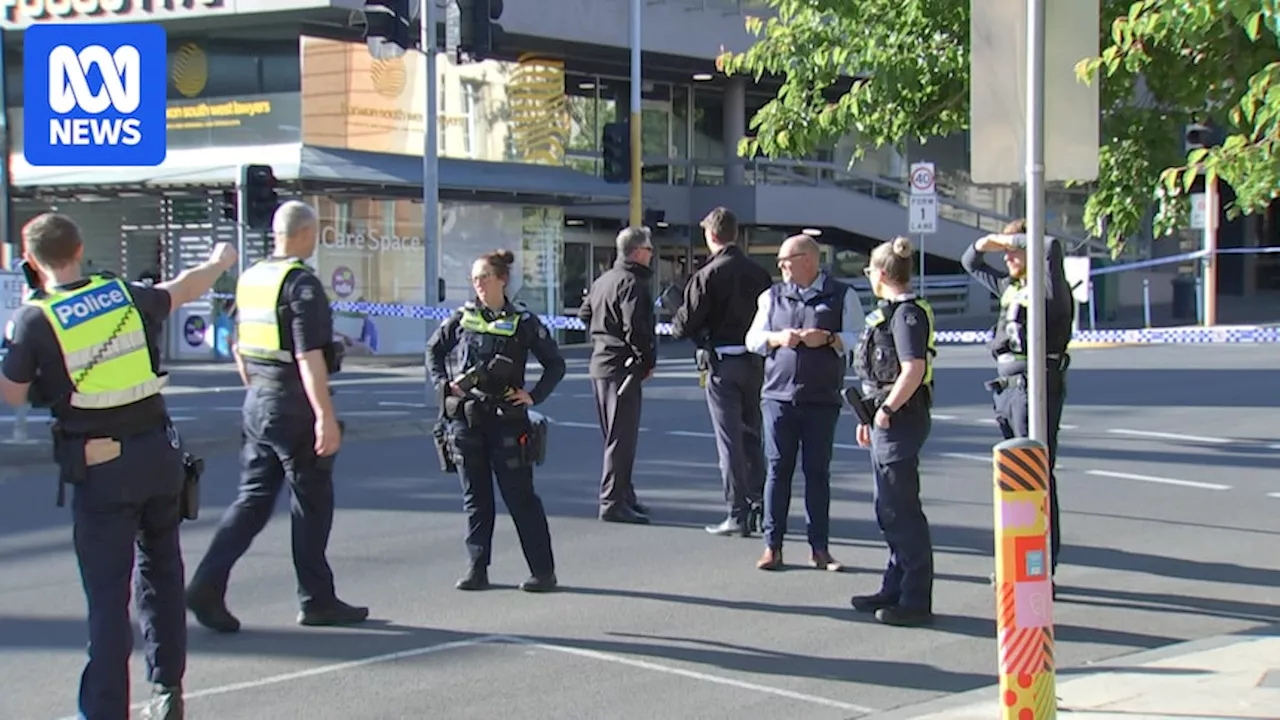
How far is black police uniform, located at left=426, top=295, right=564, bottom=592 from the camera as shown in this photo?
810cm

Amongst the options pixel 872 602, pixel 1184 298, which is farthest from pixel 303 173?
pixel 1184 298

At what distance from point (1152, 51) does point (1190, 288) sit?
35019 millimetres

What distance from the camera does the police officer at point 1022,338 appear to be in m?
8.04

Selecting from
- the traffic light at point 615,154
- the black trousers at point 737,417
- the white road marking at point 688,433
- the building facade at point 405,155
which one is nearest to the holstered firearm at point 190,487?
the black trousers at point 737,417

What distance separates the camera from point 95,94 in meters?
19.1

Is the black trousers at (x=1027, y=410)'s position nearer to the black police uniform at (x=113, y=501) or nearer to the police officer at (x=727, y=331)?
the police officer at (x=727, y=331)

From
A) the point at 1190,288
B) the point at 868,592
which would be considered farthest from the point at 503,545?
the point at 1190,288

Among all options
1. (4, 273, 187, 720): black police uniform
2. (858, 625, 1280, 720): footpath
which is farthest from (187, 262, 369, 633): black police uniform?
(858, 625, 1280, 720): footpath

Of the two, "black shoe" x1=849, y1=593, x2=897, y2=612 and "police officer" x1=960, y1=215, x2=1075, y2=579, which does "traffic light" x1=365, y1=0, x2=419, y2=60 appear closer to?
"police officer" x1=960, y1=215, x2=1075, y2=579

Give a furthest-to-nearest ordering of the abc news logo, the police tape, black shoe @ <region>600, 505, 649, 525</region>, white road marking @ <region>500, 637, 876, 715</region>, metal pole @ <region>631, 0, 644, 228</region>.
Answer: metal pole @ <region>631, 0, 644, 228</region> < the abc news logo < the police tape < black shoe @ <region>600, 505, 649, 525</region> < white road marking @ <region>500, 637, 876, 715</region>

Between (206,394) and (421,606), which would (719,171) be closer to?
(206,394)

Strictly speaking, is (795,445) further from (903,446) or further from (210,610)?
(210,610)

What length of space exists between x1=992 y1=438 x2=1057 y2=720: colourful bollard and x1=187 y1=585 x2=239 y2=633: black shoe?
3.93m

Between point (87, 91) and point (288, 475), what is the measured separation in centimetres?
1332
